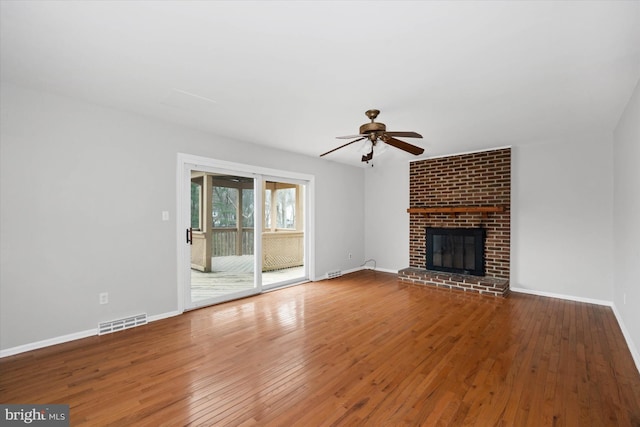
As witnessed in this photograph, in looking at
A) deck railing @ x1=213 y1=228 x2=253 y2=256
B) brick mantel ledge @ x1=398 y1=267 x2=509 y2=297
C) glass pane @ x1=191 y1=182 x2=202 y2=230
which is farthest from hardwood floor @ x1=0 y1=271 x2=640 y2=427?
glass pane @ x1=191 y1=182 x2=202 y2=230

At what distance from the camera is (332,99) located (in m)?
2.95

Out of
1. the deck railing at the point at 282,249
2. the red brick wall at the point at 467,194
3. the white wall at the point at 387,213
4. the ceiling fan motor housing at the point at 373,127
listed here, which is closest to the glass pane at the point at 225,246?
the deck railing at the point at 282,249

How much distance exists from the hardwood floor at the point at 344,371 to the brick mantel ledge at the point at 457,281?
829 millimetres

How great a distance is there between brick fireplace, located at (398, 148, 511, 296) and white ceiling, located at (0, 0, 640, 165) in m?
1.68

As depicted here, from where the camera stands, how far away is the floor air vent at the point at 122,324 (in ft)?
10.4

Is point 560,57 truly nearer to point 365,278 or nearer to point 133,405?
point 133,405

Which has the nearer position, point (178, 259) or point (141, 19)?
point (141, 19)

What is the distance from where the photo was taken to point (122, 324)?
329 cm

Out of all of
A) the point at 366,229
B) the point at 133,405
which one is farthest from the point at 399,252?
the point at 133,405

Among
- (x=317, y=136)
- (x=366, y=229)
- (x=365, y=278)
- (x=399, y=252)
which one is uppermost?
(x=317, y=136)

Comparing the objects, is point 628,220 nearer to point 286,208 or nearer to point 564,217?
point 564,217

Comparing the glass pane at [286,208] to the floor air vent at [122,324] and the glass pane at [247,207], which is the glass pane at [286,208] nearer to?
the glass pane at [247,207]

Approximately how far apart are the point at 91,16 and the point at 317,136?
9.33ft

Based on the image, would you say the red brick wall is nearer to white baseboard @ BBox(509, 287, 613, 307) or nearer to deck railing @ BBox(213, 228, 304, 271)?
white baseboard @ BBox(509, 287, 613, 307)
